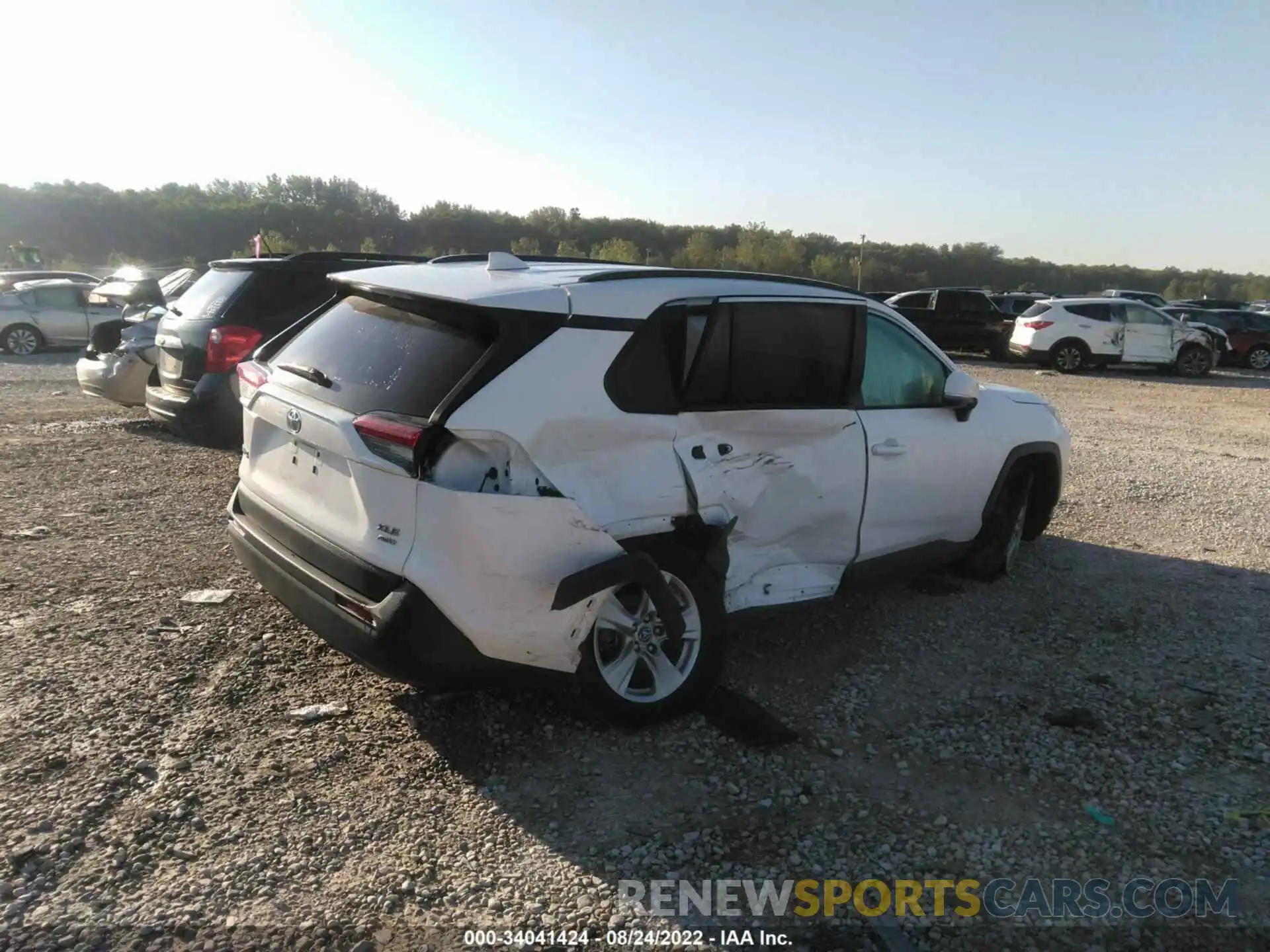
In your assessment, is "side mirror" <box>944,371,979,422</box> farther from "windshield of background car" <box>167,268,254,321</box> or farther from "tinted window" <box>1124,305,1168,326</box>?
"tinted window" <box>1124,305,1168,326</box>

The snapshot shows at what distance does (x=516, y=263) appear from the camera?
4.08m

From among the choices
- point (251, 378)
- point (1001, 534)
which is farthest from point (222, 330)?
point (1001, 534)

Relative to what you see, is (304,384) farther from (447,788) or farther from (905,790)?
(905,790)

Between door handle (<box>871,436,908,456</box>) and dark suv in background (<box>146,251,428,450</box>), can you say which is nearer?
door handle (<box>871,436,908,456</box>)

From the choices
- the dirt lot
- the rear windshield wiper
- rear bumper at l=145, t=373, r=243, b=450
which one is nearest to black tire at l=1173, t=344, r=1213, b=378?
the dirt lot

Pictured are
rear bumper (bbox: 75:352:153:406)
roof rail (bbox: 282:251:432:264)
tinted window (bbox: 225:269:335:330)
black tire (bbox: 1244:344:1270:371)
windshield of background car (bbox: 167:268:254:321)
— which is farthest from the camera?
black tire (bbox: 1244:344:1270:371)

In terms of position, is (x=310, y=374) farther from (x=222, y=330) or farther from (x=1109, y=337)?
(x=1109, y=337)

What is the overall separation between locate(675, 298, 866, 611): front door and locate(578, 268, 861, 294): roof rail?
148 millimetres

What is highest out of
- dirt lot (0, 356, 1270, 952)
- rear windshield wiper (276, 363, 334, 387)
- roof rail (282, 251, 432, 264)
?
roof rail (282, 251, 432, 264)

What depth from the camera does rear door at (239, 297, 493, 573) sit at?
323cm

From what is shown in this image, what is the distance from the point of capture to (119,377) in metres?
9.16

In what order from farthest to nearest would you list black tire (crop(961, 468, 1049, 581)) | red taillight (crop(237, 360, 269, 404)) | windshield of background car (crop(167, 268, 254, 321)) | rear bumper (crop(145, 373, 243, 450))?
windshield of background car (crop(167, 268, 254, 321)), rear bumper (crop(145, 373, 243, 450)), black tire (crop(961, 468, 1049, 581)), red taillight (crop(237, 360, 269, 404))

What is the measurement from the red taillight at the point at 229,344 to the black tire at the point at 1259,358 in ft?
81.6

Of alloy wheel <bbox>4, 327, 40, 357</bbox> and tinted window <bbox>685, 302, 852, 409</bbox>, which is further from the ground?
tinted window <bbox>685, 302, 852, 409</bbox>
